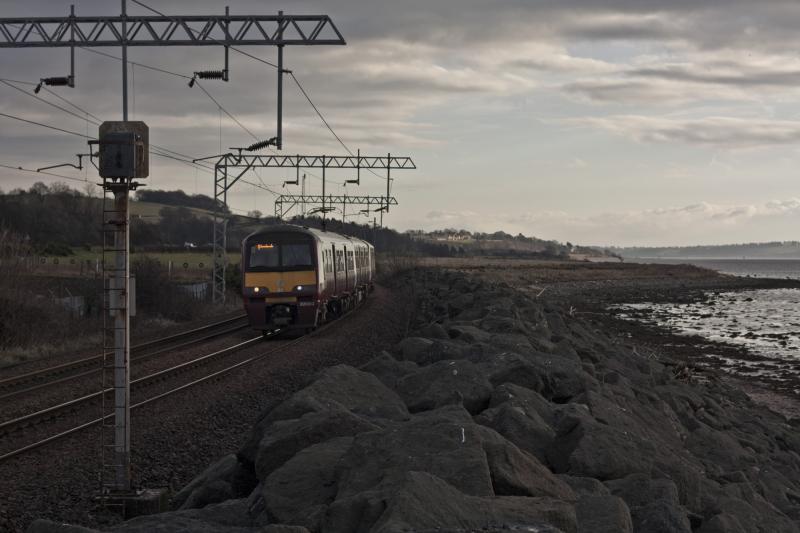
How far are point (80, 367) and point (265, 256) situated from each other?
7673mm

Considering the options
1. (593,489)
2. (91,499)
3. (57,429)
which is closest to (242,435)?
(57,429)

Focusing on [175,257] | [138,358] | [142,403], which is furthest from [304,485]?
[175,257]

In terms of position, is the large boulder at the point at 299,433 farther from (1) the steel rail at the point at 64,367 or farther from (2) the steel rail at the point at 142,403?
(1) the steel rail at the point at 64,367

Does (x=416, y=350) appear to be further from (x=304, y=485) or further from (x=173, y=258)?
(x=173, y=258)

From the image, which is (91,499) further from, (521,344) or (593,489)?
(521,344)

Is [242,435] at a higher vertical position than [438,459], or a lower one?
lower

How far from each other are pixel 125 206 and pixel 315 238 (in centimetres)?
1831

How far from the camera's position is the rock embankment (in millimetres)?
5723

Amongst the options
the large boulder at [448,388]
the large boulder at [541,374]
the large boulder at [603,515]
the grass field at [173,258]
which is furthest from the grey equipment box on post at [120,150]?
the grass field at [173,258]

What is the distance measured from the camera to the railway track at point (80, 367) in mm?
17405

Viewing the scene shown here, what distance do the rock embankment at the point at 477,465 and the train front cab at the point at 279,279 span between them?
1373cm

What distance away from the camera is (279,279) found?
2689 centimetres

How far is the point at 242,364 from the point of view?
20.3 meters

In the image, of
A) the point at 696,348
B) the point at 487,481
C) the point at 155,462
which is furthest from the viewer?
the point at 696,348
